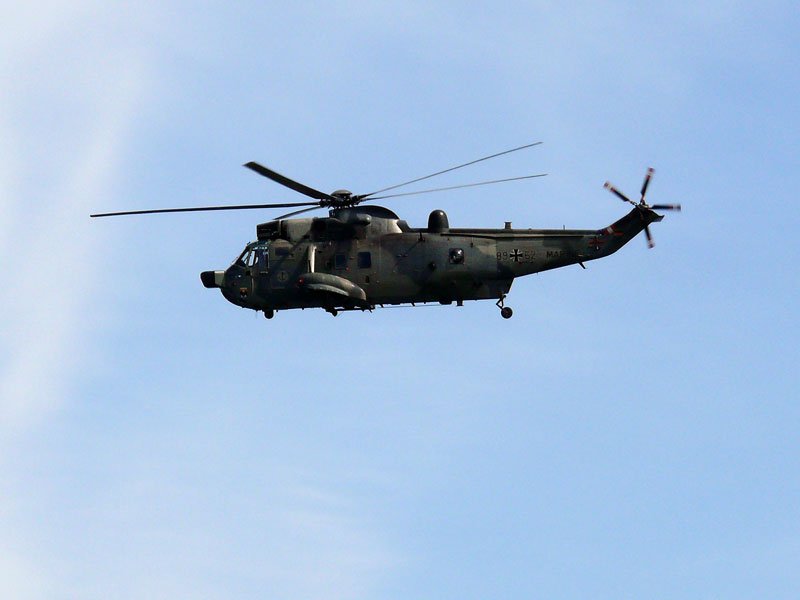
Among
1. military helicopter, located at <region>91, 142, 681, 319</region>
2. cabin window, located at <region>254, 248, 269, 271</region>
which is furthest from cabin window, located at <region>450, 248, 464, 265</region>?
cabin window, located at <region>254, 248, 269, 271</region>

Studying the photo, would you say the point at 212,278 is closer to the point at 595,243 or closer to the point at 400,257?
the point at 400,257

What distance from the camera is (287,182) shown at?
66.9 metres

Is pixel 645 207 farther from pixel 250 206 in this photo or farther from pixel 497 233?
pixel 250 206

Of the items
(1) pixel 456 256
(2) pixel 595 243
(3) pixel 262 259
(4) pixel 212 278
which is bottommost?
(1) pixel 456 256

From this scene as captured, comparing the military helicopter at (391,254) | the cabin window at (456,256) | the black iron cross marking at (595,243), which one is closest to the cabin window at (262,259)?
the military helicopter at (391,254)

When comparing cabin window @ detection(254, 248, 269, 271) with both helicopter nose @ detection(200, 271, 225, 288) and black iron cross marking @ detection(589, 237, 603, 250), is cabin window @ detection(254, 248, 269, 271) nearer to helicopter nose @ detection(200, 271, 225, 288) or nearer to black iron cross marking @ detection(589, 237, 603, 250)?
helicopter nose @ detection(200, 271, 225, 288)

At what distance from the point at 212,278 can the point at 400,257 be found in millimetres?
9315

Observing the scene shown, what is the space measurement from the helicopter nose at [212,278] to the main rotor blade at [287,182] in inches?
242

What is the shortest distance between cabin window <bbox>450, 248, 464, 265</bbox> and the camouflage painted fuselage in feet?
0.14

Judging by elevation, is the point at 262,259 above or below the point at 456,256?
above

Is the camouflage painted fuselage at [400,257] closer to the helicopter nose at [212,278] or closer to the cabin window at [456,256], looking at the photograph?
the cabin window at [456,256]

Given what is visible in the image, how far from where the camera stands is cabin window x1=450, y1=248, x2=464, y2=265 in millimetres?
67312

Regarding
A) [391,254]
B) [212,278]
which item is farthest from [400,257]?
[212,278]

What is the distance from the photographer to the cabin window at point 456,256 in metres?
67.3
